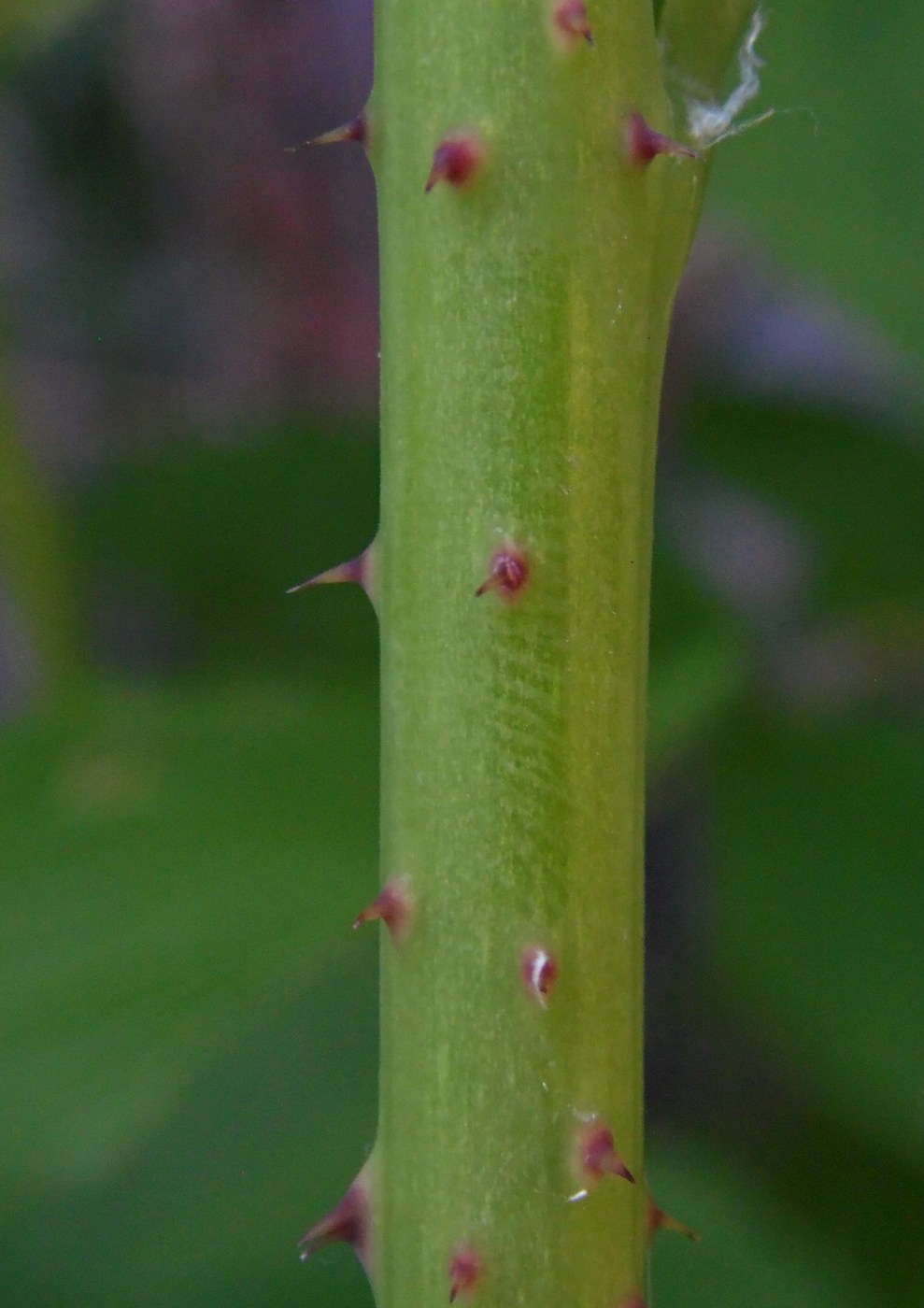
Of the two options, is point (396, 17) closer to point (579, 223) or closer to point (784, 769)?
point (579, 223)

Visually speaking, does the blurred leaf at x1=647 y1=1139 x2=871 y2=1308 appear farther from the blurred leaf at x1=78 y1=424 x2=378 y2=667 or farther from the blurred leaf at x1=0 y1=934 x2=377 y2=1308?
the blurred leaf at x1=78 y1=424 x2=378 y2=667

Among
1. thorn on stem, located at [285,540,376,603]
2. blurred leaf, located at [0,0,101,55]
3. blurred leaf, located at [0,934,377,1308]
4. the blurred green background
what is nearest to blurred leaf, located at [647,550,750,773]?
the blurred green background

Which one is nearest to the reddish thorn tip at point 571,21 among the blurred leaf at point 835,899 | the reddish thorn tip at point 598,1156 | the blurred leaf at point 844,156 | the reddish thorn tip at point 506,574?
the reddish thorn tip at point 506,574

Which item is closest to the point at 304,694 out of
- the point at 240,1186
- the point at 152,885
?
the point at 152,885

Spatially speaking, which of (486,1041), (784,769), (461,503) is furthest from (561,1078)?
(784,769)

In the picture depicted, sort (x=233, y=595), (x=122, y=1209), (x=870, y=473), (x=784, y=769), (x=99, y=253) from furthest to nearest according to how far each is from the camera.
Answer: (x=99, y=253), (x=233, y=595), (x=870, y=473), (x=784, y=769), (x=122, y=1209)
